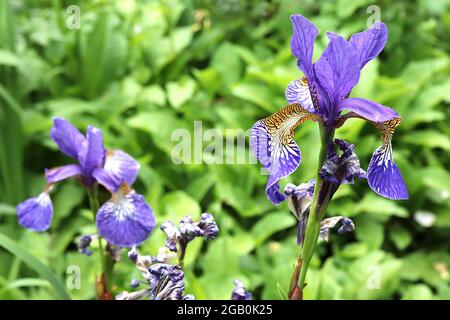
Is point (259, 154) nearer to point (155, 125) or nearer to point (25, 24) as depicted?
point (155, 125)

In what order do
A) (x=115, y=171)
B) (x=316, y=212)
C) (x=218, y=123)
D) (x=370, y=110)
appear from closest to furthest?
(x=370, y=110) < (x=316, y=212) < (x=115, y=171) < (x=218, y=123)

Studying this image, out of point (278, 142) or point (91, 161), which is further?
point (91, 161)

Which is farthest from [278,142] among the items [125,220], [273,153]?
[125,220]

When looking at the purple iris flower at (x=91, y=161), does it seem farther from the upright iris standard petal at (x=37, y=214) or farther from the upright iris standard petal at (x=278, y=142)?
the upright iris standard petal at (x=278, y=142)

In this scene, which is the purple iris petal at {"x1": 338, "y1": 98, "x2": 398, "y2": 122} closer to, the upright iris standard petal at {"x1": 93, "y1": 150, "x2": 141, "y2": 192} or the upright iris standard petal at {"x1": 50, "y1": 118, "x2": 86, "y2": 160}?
the upright iris standard petal at {"x1": 93, "y1": 150, "x2": 141, "y2": 192}

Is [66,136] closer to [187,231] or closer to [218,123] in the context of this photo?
[187,231]

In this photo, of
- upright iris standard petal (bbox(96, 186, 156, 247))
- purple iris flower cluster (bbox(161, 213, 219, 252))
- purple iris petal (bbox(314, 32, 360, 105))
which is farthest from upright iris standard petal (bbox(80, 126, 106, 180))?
purple iris petal (bbox(314, 32, 360, 105))
